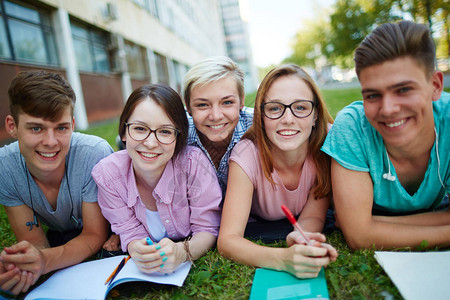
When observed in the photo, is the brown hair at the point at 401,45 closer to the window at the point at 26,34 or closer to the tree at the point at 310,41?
the window at the point at 26,34

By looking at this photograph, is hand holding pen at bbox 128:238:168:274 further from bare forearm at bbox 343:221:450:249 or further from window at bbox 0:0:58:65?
window at bbox 0:0:58:65

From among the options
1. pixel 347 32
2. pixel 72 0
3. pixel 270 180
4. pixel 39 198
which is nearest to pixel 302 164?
pixel 270 180

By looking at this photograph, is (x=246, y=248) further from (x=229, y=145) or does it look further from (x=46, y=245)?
(x=46, y=245)

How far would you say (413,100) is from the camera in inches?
61.6

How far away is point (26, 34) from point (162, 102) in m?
7.99

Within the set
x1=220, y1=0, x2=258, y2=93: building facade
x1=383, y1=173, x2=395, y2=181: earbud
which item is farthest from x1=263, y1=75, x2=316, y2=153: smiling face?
x1=220, y1=0, x2=258, y2=93: building facade

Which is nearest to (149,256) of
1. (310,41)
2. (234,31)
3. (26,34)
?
(26,34)

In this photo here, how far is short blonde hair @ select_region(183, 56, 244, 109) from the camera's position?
7.47 ft

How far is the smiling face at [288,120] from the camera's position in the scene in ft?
6.54

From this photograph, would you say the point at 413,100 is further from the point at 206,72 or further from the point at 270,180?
the point at 206,72

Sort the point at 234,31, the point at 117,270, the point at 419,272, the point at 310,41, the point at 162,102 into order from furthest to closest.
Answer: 1. the point at 234,31
2. the point at 310,41
3. the point at 162,102
4. the point at 117,270
5. the point at 419,272

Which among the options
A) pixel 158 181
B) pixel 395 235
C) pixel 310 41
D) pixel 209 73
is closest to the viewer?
pixel 395 235

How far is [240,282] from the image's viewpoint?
1.73 meters

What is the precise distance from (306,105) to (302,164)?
0.44m
